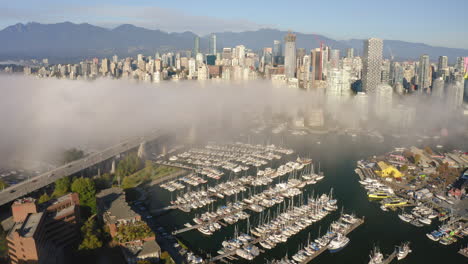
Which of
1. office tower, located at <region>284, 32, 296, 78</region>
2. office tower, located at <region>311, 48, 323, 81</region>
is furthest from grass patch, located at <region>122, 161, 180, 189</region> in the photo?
office tower, located at <region>284, 32, 296, 78</region>

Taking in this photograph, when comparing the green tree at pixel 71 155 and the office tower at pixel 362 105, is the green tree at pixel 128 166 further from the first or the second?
the office tower at pixel 362 105

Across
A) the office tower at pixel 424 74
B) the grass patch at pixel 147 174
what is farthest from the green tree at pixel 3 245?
the office tower at pixel 424 74

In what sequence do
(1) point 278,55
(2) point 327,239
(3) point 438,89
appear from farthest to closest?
(1) point 278,55 → (3) point 438,89 → (2) point 327,239

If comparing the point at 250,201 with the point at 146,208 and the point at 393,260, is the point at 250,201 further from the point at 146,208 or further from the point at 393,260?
the point at 393,260

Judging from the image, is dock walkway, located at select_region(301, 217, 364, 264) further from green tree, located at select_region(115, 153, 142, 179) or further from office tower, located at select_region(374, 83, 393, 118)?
office tower, located at select_region(374, 83, 393, 118)

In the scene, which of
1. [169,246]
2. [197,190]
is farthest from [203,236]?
[197,190]

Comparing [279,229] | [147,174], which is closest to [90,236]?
[279,229]

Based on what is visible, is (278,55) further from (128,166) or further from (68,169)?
(68,169)
